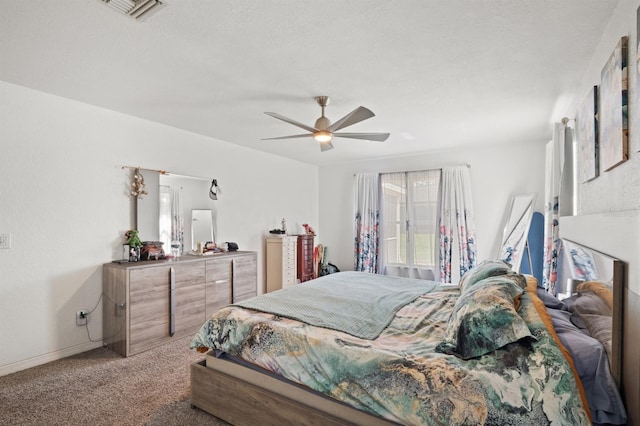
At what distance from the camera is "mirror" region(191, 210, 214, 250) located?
4223mm

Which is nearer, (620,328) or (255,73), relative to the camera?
(620,328)

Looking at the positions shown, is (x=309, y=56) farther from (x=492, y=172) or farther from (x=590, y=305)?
(x=492, y=172)

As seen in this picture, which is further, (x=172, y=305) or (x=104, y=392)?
(x=172, y=305)

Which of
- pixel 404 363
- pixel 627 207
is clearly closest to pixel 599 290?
pixel 627 207

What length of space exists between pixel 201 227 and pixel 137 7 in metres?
3.03

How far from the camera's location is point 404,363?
1.51 meters

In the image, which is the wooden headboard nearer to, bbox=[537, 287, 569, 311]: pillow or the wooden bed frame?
bbox=[537, 287, 569, 311]: pillow

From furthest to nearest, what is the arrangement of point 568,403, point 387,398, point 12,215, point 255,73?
point 12,215 < point 255,73 < point 387,398 < point 568,403

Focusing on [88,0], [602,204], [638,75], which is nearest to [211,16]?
[88,0]

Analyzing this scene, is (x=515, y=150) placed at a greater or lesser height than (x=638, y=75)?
greater

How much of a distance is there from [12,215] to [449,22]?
3882 millimetres

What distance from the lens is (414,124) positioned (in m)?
3.80

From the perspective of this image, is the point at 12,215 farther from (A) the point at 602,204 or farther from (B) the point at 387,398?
(A) the point at 602,204

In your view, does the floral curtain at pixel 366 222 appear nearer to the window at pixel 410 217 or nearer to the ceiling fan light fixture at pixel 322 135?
the window at pixel 410 217
